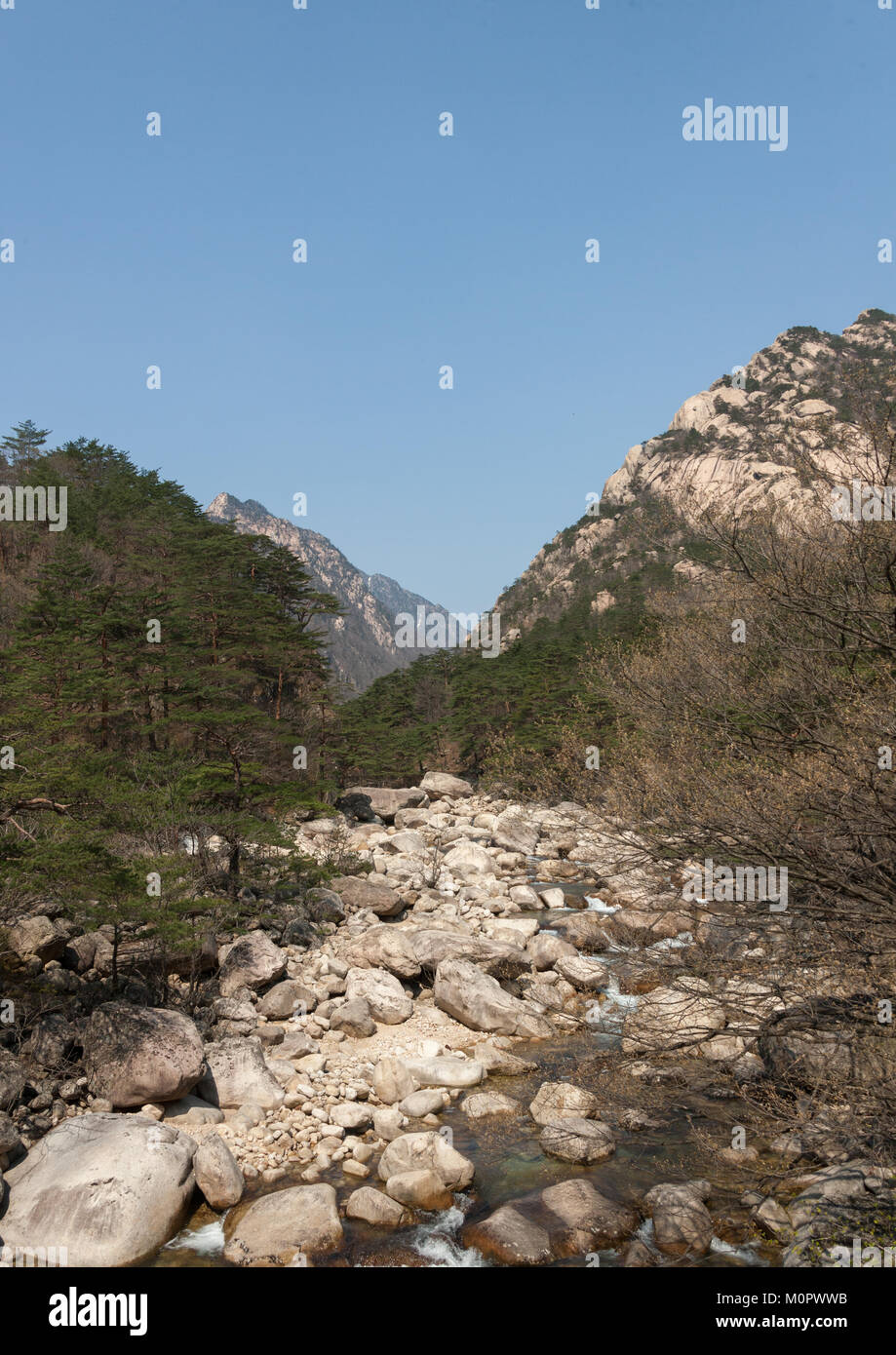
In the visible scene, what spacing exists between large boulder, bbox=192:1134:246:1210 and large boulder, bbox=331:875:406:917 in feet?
31.2

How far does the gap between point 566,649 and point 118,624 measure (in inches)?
1006

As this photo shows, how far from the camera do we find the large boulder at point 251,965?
1267 centimetres

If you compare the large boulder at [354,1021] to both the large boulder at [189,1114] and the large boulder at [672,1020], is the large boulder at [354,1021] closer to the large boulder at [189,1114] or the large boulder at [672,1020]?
the large boulder at [189,1114]

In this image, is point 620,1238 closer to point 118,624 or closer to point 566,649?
point 118,624

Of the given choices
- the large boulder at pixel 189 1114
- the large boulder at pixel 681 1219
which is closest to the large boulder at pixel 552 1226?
the large boulder at pixel 681 1219

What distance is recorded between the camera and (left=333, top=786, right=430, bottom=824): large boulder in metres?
30.9

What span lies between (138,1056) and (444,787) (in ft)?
91.9

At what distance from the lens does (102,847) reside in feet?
33.1

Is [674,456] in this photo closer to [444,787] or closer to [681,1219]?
[444,787]

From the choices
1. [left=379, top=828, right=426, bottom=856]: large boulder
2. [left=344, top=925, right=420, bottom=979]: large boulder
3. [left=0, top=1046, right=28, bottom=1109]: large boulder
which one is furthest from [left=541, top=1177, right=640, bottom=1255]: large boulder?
[left=379, top=828, right=426, bottom=856]: large boulder

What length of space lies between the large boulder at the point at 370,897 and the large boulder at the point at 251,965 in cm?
439

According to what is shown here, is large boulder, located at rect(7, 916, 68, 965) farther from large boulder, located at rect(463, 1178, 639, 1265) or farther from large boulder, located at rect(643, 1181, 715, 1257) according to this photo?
large boulder, located at rect(643, 1181, 715, 1257)

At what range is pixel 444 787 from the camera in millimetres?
37156
